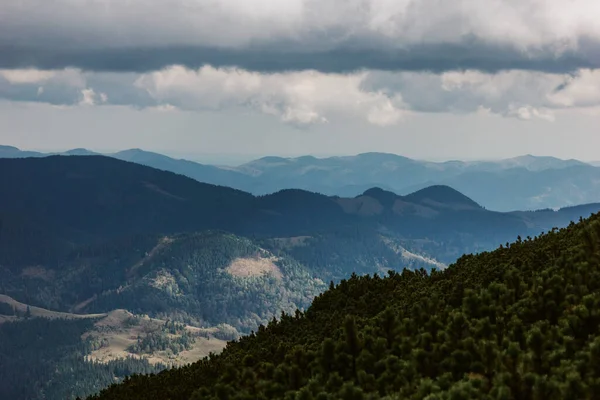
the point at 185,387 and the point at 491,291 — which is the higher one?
the point at 491,291

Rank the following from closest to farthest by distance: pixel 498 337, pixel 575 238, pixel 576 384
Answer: pixel 576 384, pixel 498 337, pixel 575 238

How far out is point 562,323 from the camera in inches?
1694

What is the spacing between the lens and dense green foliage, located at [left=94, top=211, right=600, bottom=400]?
34.1 metres

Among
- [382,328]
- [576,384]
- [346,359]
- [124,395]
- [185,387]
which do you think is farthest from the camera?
[124,395]

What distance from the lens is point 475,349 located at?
136ft

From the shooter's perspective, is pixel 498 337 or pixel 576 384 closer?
pixel 576 384

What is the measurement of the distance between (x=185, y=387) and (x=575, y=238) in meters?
42.5

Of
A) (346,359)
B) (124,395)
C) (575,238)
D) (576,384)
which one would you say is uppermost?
(575,238)

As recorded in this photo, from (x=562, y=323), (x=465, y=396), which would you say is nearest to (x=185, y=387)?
(x=562, y=323)

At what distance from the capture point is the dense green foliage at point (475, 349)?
34094 millimetres

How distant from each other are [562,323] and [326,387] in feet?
47.4

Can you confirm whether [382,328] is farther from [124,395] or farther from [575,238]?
[124,395]

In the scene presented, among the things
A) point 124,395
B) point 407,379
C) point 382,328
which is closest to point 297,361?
point 382,328

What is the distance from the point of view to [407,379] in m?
42.0
